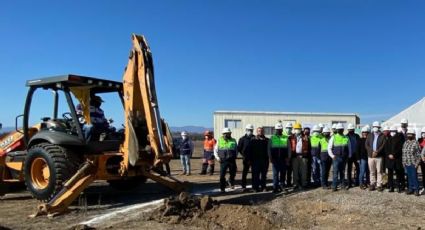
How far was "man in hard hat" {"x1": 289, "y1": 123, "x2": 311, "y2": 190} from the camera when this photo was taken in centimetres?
1341

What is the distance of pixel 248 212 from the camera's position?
29.7 ft

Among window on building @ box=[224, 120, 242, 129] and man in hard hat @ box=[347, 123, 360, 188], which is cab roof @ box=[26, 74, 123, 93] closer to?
man in hard hat @ box=[347, 123, 360, 188]

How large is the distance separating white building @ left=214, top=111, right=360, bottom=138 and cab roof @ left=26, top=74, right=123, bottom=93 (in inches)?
770

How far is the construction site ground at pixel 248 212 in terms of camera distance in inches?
344

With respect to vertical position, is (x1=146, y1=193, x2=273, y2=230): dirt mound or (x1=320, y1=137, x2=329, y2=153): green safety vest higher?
(x1=320, y1=137, x2=329, y2=153): green safety vest

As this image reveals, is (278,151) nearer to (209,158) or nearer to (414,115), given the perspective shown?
(209,158)

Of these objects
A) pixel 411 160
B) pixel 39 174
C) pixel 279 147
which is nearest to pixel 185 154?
pixel 279 147

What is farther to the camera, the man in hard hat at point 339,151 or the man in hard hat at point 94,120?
the man in hard hat at point 339,151

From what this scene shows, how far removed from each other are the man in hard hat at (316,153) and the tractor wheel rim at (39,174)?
22.0 feet

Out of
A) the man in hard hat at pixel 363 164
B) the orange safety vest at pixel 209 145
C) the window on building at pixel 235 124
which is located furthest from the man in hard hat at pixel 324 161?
the window on building at pixel 235 124

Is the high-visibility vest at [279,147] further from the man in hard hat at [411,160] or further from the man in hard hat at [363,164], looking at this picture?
the man in hard hat at [411,160]

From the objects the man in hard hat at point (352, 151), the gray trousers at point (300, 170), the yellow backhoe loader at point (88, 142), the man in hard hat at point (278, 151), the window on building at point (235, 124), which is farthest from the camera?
the window on building at point (235, 124)

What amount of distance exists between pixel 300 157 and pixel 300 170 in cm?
35

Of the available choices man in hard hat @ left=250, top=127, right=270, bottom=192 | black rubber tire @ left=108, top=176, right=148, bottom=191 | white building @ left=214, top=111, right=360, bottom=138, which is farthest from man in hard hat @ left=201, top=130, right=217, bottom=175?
white building @ left=214, top=111, right=360, bottom=138
